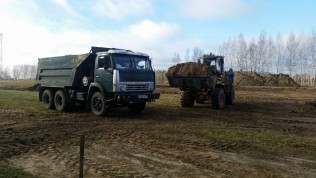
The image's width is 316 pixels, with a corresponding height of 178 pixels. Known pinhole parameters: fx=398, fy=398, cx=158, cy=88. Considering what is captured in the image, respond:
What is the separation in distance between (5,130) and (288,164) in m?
8.64

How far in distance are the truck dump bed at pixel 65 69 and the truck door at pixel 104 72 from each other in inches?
34.4

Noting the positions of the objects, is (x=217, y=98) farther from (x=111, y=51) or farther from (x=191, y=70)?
(x=111, y=51)

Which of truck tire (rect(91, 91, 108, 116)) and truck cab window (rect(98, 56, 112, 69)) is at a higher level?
truck cab window (rect(98, 56, 112, 69))

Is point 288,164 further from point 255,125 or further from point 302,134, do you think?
point 255,125

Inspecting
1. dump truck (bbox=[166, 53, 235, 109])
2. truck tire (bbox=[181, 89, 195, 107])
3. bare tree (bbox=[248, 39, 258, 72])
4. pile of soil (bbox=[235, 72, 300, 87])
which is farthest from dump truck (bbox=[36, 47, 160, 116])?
bare tree (bbox=[248, 39, 258, 72])

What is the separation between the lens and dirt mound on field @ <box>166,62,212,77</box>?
→ 63.4ft

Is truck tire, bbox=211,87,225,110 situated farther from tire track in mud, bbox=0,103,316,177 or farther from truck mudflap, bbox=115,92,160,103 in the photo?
tire track in mud, bbox=0,103,316,177

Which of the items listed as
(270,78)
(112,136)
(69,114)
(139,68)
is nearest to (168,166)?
(112,136)

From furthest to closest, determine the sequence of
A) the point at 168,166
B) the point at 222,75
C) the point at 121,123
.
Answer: the point at 222,75
the point at 121,123
the point at 168,166

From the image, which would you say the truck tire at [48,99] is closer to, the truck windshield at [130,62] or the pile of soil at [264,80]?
the truck windshield at [130,62]

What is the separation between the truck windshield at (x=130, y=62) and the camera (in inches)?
612

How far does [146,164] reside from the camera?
837 cm

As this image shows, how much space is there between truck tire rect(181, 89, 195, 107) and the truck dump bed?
5.54 m

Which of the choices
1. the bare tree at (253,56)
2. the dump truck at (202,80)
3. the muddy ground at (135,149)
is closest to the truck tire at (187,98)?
the dump truck at (202,80)
